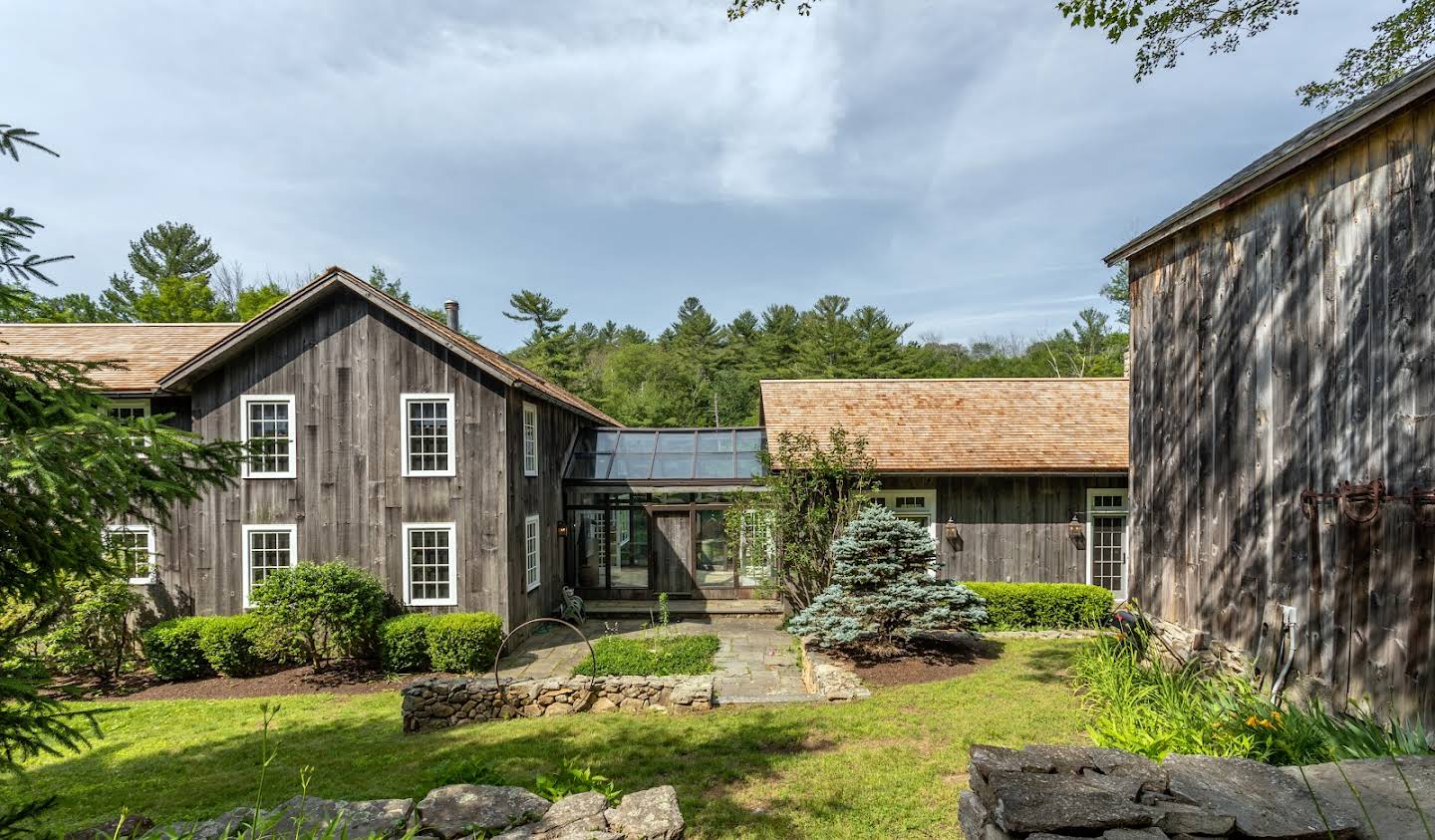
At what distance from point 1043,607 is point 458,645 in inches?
408

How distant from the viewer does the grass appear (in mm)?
9852

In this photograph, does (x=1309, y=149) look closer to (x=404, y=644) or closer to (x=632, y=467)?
(x=404, y=644)

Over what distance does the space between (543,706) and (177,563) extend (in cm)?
789

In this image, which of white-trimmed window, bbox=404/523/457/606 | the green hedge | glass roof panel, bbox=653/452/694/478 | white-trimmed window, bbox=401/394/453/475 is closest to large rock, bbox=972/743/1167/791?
the green hedge

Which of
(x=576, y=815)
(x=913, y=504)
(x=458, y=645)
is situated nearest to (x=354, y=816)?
(x=576, y=815)

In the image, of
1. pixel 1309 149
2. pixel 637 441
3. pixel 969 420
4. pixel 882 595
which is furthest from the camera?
pixel 637 441

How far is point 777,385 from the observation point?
15.9 meters

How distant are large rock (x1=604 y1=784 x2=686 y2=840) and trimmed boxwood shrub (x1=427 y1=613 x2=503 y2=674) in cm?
653

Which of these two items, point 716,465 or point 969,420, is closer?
point 969,420

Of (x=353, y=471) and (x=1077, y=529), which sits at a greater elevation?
(x=353, y=471)

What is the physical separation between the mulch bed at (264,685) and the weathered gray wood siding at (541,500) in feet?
7.31

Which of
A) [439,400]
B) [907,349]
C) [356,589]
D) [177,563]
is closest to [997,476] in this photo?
[439,400]

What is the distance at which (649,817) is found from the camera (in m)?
4.28

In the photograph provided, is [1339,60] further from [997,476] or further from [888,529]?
[888,529]
